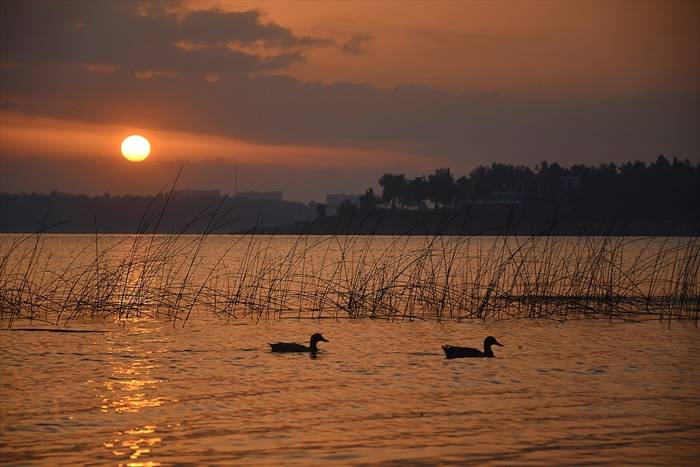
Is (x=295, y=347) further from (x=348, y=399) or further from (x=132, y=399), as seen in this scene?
(x=132, y=399)

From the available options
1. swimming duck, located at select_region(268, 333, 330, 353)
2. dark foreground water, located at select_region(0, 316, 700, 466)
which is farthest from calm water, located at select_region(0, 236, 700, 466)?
swimming duck, located at select_region(268, 333, 330, 353)

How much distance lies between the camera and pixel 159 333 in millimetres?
24312

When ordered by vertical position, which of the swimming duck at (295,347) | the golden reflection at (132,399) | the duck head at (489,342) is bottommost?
the golden reflection at (132,399)

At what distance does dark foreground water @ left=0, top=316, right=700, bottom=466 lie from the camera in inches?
468

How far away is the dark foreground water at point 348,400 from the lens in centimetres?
1189

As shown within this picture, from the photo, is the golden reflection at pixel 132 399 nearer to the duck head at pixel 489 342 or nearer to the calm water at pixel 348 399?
the calm water at pixel 348 399

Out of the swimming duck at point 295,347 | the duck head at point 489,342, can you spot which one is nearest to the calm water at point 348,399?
the swimming duck at point 295,347

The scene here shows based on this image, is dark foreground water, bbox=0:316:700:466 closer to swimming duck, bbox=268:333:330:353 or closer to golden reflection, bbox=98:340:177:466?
golden reflection, bbox=98:340:177:466

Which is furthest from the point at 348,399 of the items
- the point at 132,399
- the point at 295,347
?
the point at 295,347

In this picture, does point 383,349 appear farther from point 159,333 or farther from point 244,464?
point 244,464

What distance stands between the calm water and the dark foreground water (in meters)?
0.03

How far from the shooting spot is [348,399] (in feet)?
50.5

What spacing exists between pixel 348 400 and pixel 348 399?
0.28 ft

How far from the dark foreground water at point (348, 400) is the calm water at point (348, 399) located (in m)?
0.03
